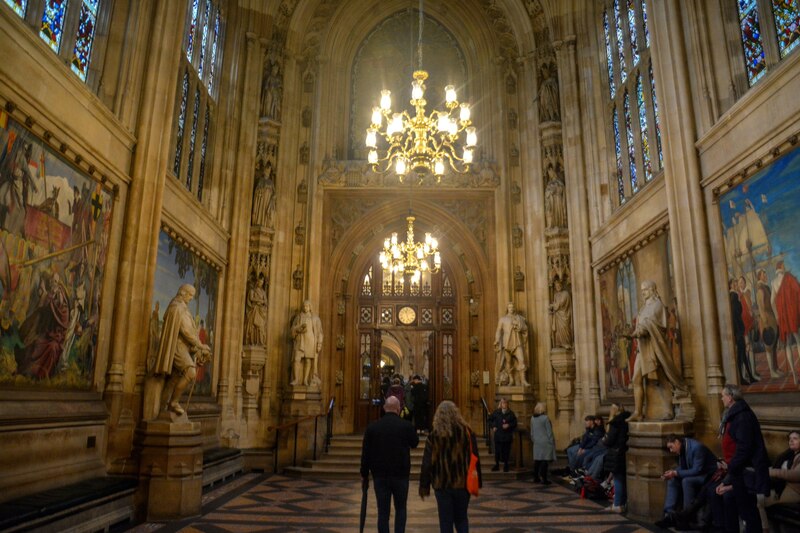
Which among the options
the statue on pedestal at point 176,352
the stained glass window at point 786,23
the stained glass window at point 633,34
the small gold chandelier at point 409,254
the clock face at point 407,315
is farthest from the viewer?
the clock face at point 407,315

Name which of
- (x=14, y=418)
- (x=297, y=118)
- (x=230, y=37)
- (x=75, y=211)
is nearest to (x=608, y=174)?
(x=297, y=118)

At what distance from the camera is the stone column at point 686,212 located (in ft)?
27.8

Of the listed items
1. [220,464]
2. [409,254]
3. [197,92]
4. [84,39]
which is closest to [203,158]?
[197,92]

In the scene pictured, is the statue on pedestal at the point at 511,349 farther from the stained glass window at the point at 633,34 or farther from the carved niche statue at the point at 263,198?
the carved niche statue at the point at 263,198

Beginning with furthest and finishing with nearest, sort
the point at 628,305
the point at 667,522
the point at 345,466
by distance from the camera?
the point at 345,466, the point at 628,305, the point at 667,522

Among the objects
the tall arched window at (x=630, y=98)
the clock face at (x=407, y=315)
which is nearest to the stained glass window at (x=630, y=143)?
the tall arched window at (x=630, y=98)

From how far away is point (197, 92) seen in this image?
12930 millimetres

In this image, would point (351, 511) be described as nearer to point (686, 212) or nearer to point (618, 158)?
point (686, 212)

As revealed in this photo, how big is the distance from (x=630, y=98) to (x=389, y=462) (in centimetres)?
994

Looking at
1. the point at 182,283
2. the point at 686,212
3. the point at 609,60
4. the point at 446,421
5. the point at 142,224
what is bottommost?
the point at 446,421

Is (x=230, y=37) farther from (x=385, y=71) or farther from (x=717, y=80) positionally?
(x=717, y=80)

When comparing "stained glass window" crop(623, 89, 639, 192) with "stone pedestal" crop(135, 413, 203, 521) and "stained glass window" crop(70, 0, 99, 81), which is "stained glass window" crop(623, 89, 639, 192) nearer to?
"stone pedestal" crop(135, 413, 203, 521)

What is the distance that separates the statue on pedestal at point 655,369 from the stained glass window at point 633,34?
591 centimetres

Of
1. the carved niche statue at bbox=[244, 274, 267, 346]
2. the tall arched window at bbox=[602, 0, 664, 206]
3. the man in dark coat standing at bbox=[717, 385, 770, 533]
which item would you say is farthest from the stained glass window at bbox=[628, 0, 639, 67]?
the carved niche statue at bbox=[244, 274, 267, 346]
